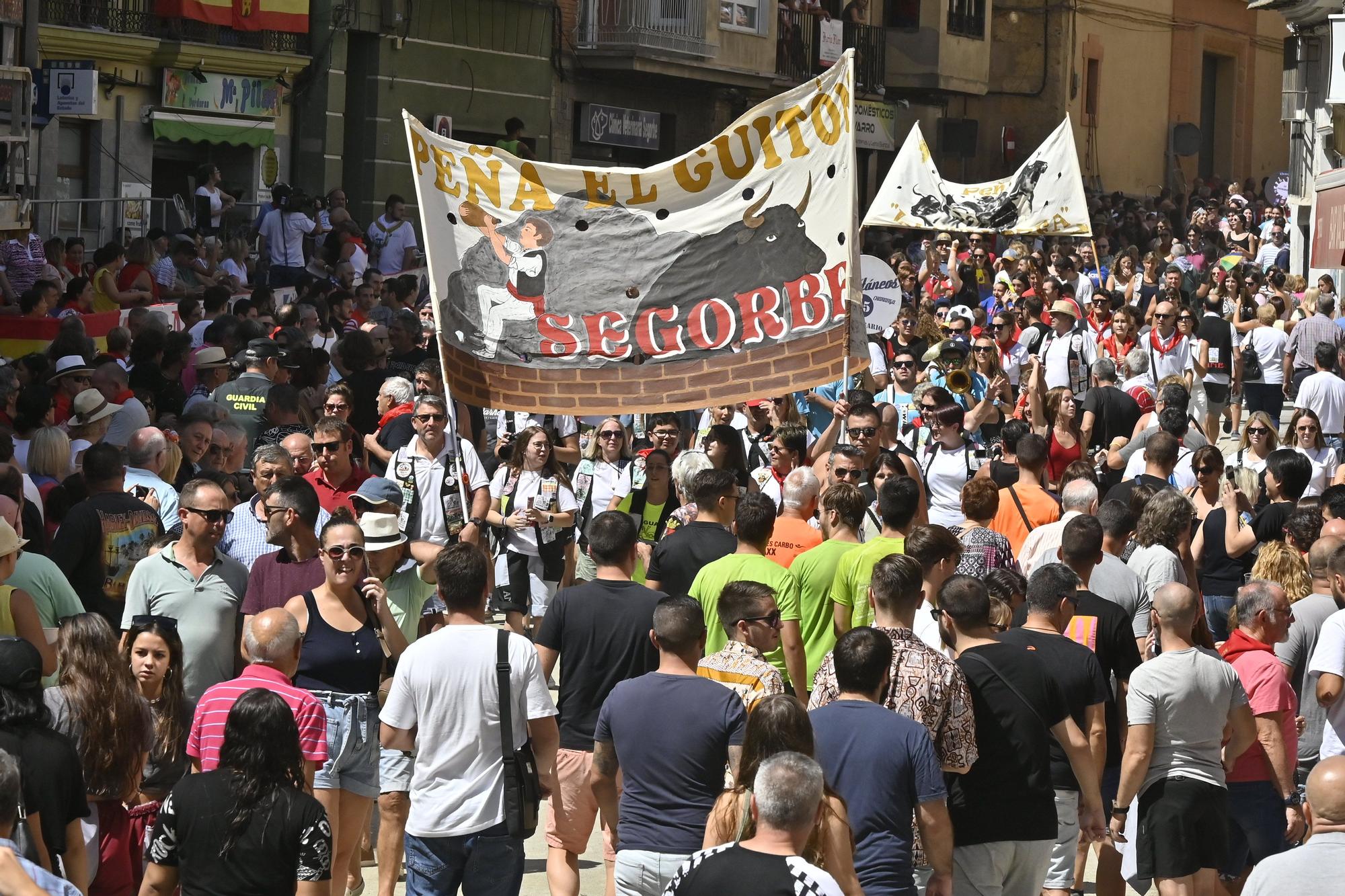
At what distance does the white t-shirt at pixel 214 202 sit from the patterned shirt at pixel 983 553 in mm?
14692

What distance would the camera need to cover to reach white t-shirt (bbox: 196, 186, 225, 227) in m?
21.2

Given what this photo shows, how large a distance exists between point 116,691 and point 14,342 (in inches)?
318

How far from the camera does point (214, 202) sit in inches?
839

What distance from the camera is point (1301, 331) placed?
56.8 ft

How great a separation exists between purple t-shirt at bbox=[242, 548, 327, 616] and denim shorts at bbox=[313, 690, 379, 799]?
0.54 metres

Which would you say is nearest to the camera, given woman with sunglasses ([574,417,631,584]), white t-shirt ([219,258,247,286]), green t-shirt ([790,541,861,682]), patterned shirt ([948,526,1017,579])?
green t-shirt ([790,541,861,682])

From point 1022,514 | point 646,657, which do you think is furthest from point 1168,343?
point 646,657

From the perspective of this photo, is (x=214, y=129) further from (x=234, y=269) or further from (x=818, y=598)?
(x=818, y=598)

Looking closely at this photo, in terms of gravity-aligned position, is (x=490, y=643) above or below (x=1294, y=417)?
below

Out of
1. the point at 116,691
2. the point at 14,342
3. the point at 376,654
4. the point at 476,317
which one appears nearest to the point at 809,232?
the point at 476,317

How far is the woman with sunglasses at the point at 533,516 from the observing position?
10.3 meters

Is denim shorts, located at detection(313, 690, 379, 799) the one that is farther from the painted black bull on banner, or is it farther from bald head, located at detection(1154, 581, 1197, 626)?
the painted black bull on banner

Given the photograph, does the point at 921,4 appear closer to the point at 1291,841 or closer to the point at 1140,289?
the point at 1140,289

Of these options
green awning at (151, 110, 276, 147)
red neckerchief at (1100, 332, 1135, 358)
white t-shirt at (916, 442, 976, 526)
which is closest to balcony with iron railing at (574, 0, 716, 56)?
green awning at (151, 110, 276, 147)
